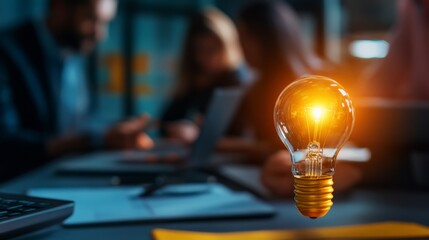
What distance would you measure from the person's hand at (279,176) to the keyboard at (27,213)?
0.34 meters

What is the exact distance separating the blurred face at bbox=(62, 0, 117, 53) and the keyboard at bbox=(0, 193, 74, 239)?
1.71 m

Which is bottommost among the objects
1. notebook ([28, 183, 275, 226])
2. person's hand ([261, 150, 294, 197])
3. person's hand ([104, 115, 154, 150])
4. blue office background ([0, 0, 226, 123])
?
notebook ([28, 183, 275, 226])

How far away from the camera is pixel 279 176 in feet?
2.63

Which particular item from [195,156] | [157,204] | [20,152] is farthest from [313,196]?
[20,152]

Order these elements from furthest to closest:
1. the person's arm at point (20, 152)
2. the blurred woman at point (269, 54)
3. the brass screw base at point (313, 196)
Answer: the blurred woman at point (269, 54) < the person's arm at point (20, 152) < the brass screw base at point (313, 196)

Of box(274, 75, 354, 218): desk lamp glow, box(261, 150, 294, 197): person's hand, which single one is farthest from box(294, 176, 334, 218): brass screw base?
box(261, 150, 294, 197): person's hand

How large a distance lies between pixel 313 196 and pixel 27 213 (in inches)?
10.9

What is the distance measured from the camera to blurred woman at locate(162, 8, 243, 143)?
8.54ft

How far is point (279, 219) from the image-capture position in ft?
2.11

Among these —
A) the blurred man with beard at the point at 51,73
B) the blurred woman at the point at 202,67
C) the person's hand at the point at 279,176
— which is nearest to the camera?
the person's hand at the point at 279,176

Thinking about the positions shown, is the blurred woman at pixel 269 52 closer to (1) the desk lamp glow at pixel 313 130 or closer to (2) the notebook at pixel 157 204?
(2) the notebook at pixel 157 204

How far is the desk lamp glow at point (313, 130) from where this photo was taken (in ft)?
1.17

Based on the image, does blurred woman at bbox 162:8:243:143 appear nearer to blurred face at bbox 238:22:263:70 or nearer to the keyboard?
blurred face at bbox 238:22:263:70

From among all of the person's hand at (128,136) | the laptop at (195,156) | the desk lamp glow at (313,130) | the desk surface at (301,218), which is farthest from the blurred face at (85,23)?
the desk lamp glow at (313,130)
